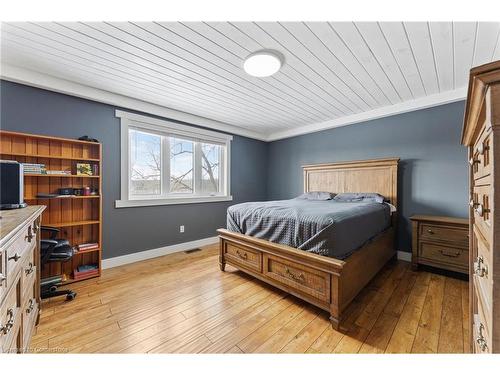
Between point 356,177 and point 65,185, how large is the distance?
3.95m

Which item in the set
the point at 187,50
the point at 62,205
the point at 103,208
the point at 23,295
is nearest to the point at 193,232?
the point at 103,208

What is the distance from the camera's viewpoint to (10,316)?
95cm

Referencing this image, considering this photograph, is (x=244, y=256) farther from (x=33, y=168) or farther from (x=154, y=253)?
(x=33, y=168)

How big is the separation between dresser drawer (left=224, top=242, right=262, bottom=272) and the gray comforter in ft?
0.61

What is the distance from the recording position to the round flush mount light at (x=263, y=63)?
1855mm

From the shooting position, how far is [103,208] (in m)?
2.76

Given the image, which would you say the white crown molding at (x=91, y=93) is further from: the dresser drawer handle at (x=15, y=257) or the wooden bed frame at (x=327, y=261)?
the dresser drawer handle at (x=15, y=257)

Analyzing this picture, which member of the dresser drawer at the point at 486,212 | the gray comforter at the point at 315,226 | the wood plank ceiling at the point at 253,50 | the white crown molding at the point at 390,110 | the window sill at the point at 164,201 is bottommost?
the gray comforter at the point at 315,226

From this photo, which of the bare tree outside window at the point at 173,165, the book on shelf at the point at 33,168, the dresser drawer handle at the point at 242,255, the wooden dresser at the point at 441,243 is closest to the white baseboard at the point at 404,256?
the wooden dresser at the point at 441,243

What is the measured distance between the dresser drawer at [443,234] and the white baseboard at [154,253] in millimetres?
3124

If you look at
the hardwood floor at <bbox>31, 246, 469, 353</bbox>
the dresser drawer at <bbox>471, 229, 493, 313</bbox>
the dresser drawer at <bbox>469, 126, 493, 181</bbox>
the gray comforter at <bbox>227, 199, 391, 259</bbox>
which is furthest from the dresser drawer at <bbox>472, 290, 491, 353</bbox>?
the gray comforter at <bbox>227, 199, 391, 259</bbox>

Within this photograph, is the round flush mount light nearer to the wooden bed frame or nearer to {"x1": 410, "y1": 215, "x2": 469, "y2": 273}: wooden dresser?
the wooden bed frame
